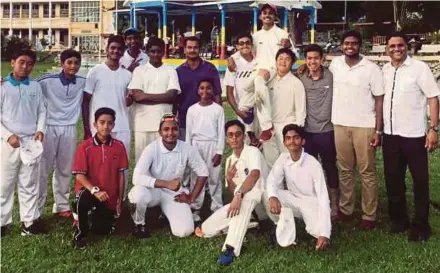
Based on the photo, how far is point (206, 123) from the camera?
6113 mm

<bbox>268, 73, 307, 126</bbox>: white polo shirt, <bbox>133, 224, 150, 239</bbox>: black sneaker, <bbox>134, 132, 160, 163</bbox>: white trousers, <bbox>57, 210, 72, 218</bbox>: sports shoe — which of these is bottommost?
<bbox>133, 224, 150, 239</bbox>: black sneaker

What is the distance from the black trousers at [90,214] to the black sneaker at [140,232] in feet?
0.82

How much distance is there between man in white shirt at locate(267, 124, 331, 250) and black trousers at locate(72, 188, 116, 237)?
1.55m

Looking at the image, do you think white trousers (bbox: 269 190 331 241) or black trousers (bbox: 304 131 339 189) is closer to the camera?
white trousers (bbox: 269 190 331 241)

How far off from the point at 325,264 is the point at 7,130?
10.4 ft

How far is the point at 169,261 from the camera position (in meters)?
4.93

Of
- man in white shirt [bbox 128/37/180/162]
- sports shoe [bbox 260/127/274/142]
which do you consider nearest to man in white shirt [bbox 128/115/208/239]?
man in white shirt [bbox 128/37/180/162]

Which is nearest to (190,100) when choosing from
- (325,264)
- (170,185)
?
(170,185)

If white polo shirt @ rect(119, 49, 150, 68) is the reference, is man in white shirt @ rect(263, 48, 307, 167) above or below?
below

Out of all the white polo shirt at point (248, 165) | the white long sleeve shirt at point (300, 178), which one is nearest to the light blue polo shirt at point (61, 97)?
the white polo shirt at point (248, 165)

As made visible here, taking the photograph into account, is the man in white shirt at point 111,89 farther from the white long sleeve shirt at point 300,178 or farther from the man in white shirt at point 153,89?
the white long sleeve shirt at point 300,178

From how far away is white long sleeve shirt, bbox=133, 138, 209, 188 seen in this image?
18.5 ft

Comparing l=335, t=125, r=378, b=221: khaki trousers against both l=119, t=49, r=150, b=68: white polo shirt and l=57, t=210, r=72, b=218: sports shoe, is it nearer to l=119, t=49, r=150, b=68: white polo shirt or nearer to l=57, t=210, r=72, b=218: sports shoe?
l=119, t=49, r=150, b=68: white polo shirt

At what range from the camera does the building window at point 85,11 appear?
67312 mm
